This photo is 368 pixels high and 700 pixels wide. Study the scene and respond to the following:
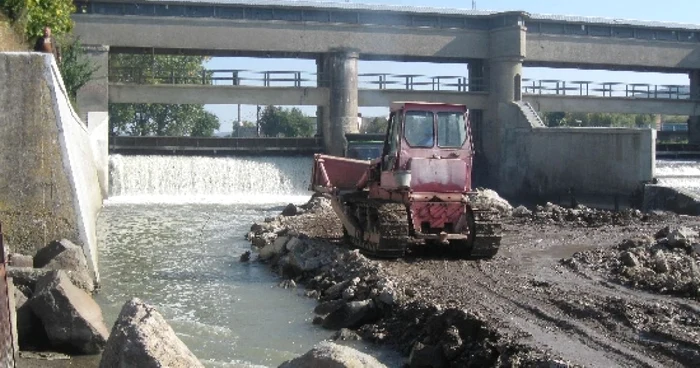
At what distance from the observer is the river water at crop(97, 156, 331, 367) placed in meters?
11.7

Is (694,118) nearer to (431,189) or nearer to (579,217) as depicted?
(579,217)

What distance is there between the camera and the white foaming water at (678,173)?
33.8 meters

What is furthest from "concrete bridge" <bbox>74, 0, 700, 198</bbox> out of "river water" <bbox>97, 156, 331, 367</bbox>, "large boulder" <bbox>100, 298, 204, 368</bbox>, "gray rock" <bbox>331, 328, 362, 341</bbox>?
"large boulder" <bbox>100, 298, 204, 368</bbox>

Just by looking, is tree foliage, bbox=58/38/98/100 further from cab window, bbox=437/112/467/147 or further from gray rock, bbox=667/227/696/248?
gray rock, bbox=667/227/696/248

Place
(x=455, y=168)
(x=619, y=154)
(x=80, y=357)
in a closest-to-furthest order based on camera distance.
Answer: (x=80, y=357) → (x=455, y=168) → (x=619, y=154)

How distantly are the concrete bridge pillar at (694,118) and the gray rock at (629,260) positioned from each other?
33610 mm

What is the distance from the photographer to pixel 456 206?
15969 millimetres

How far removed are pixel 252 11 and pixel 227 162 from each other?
704cm

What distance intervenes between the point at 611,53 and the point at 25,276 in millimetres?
38165

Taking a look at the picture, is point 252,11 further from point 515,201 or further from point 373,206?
point 373,206

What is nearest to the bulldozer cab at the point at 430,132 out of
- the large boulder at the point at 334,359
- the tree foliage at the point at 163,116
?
the large boulder at the point at 334,359

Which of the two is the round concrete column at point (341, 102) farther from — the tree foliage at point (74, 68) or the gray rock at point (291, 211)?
the gray rock at point (291, 211)

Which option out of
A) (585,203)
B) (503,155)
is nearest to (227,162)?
(503,155)

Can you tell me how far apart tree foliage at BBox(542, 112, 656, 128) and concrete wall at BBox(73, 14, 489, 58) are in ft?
128
